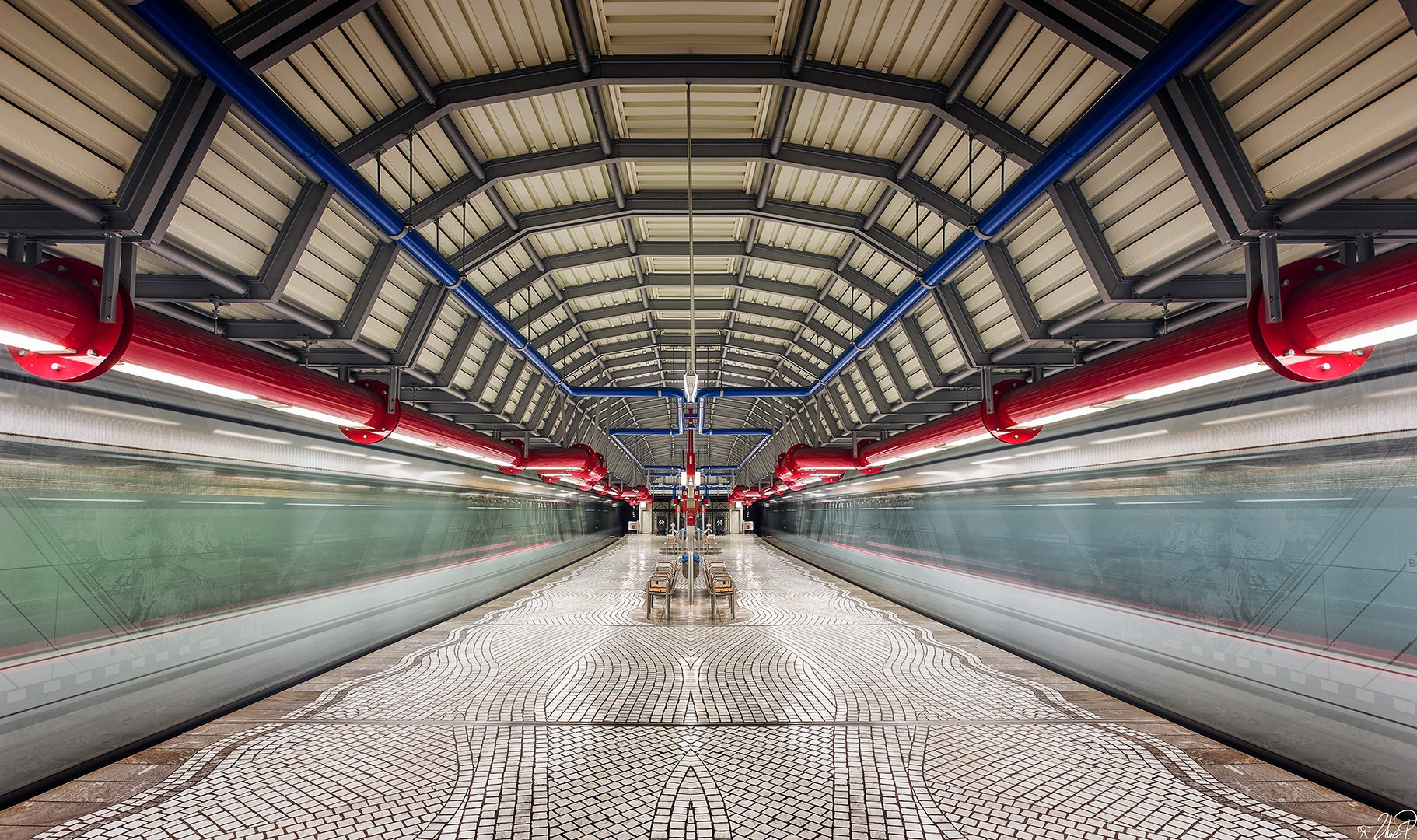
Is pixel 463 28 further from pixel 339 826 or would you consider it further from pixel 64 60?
pixel 339 826

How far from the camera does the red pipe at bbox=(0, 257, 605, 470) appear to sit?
3105mm

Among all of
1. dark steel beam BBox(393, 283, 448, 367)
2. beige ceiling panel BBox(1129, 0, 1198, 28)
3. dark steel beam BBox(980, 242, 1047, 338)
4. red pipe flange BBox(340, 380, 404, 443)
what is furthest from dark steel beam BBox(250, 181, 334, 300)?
dark steel beam BBox(980, 242, 1047, 338)

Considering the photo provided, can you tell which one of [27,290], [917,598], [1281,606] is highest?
[27,290]

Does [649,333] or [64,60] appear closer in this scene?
[64,60]

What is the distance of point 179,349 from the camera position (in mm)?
4289

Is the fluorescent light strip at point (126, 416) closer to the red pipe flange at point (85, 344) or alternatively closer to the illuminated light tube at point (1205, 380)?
the red pipe flange at point (85, 344)

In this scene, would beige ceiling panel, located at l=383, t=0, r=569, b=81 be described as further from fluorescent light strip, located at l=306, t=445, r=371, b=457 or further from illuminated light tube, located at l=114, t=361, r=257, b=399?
fluorescent light strip, located at l=306, t=445, r=371, b=457

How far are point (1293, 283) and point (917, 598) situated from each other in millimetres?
10282

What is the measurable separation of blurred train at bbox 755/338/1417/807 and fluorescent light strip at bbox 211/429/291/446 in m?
11.2

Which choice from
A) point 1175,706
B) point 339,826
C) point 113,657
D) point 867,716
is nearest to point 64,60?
point 339,826

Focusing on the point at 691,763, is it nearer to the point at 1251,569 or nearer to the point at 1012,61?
the point at 1012,61

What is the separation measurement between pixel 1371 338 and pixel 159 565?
11.0 m

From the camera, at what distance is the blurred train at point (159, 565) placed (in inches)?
191

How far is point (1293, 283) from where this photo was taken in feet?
11.6
